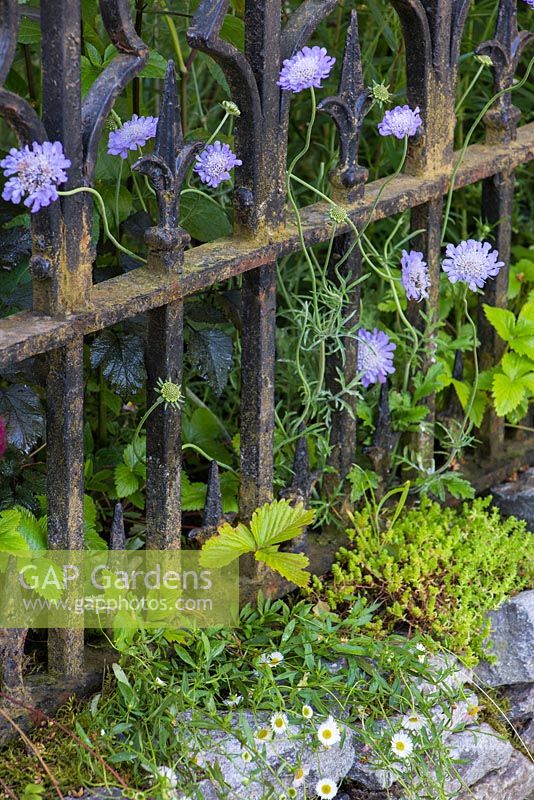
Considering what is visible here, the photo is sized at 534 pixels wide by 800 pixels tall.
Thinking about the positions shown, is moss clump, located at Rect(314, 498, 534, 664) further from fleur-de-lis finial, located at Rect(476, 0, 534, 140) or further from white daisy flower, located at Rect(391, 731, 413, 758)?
fleur-de-lis finial, located at Rect(476, 0, 534, 140)

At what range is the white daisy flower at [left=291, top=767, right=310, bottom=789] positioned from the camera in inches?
79.2

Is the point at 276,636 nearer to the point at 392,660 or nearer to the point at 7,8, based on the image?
the point at 392,660

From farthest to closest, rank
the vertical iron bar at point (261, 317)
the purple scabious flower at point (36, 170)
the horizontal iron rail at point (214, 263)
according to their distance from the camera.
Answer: the vertical iron bar at point (261, 317) → the horizontal iron rail at point (214, 263) → the purple scabious flower at point (36, 170)

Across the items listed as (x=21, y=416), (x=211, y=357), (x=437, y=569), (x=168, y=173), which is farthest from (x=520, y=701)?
(x=168, y=173)

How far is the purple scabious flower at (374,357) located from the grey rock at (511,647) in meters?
0.58

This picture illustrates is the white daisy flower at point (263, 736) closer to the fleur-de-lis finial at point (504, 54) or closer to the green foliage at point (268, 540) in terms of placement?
the green foliage at point (268, 540)

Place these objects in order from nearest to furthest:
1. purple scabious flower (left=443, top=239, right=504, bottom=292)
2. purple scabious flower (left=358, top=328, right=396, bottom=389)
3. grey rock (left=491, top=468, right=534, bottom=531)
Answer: purple scabious flower (left=443, top=239, right=504, bottom=292) → purple scabious flower (left=358, top=328, right=396, bottom=389) → grey rock (left=491, top=468, right=534, bottom=531)

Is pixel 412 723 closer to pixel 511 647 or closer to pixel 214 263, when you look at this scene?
pixel 511 647

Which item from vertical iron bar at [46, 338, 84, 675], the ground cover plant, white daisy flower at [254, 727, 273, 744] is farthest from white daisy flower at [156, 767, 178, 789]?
vertical iron bar at [46, 338, 84, 675]

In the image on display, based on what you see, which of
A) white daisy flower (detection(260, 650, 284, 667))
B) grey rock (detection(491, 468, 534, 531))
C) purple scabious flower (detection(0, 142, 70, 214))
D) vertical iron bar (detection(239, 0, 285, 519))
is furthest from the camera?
grey rock (detection(491, 468, 534, 531))

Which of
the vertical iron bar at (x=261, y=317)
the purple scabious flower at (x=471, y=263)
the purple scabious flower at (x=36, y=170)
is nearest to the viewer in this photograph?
the purple scabious flower at (x=36, y=170)

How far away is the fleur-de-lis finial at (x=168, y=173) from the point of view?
1932mm

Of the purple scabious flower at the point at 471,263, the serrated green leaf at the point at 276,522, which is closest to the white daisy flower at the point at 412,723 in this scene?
the serrated green leaf at the point at 276,522

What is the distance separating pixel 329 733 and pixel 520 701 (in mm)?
620
